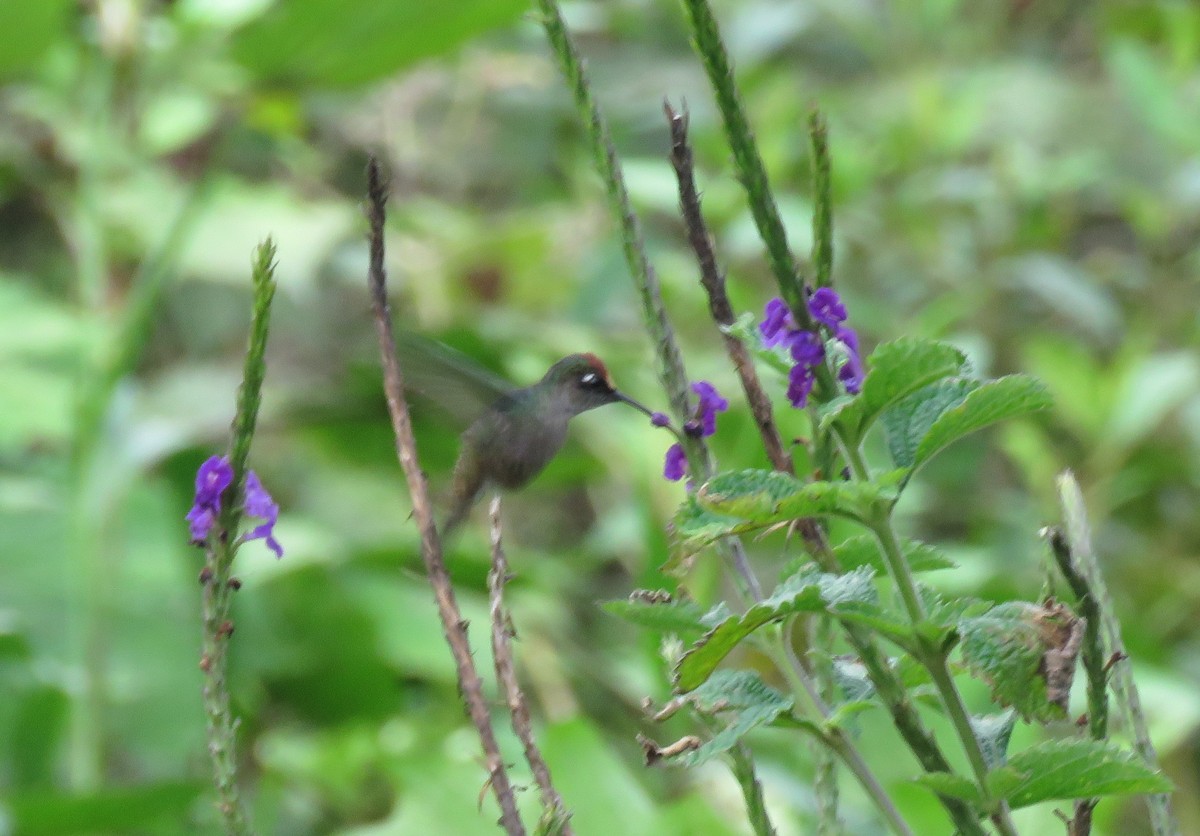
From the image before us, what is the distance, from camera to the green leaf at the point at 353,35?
191 centimetres

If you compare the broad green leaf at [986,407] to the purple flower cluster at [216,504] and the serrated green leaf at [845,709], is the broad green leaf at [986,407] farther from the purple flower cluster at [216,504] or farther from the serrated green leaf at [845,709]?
the purple flower cluster at [216,504]

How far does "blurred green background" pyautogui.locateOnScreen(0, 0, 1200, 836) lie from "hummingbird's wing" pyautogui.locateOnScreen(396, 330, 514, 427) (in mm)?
434

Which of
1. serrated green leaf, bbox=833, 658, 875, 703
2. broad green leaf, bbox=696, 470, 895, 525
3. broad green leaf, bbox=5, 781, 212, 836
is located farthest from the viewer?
broad green leaf, bbox=5, 781, 212, 836

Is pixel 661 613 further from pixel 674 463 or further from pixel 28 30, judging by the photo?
pixel 28 30

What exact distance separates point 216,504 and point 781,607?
27 cm

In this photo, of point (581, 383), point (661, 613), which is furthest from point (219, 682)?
point (581, 383)

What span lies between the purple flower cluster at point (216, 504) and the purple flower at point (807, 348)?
244mm

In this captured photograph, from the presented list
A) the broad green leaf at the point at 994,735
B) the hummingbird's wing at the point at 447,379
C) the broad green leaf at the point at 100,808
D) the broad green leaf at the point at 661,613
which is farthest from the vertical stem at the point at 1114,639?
the broad green leaf at the point at 100,808

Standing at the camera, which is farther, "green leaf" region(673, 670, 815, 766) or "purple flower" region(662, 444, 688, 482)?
"purple flower" region(662, 444, 688, 482)

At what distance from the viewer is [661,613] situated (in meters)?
0.51

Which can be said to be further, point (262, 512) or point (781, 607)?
point (262, 512)

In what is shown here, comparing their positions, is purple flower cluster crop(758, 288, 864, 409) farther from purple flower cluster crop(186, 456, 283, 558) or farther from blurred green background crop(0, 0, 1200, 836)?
blurred green background crop(0, 0, 1200, 836)

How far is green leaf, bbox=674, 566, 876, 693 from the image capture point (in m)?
0.43

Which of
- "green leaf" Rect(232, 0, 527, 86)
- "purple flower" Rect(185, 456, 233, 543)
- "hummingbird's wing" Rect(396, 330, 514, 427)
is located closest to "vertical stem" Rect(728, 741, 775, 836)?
"purple flower" Rect(185, 456, 233, 543)
